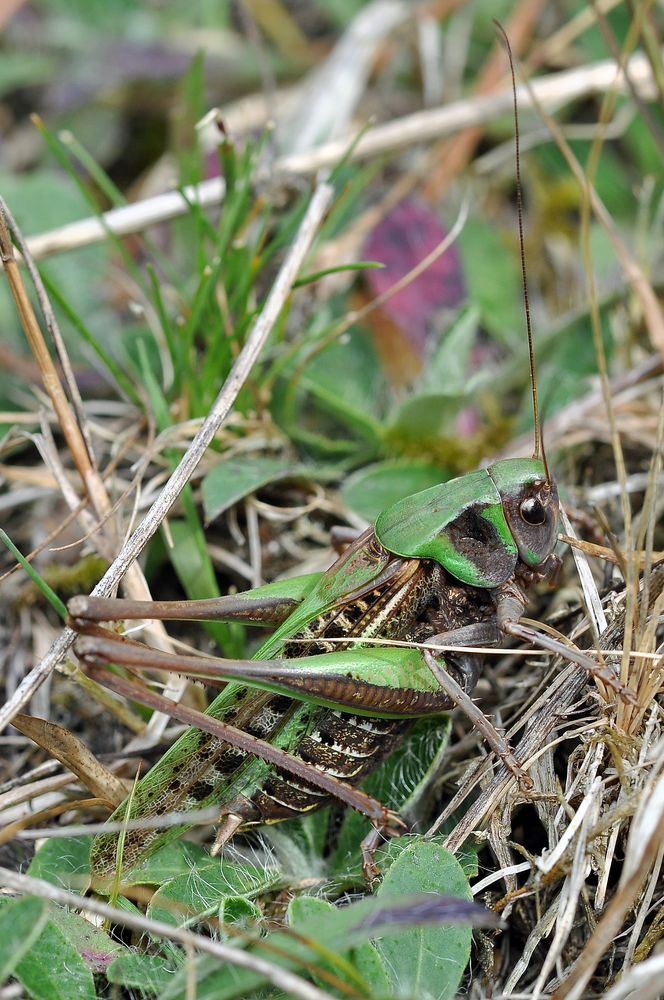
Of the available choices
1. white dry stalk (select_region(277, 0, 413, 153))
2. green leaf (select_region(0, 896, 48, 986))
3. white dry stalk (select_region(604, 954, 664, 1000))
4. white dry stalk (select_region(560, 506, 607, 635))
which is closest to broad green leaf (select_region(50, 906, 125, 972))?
green leaf (select_region(0, 896, 48, 986))

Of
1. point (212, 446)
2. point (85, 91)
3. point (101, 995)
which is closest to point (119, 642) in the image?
point (101, 995)

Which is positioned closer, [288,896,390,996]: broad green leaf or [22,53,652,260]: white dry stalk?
[288,896,390,996]: broad green leaf

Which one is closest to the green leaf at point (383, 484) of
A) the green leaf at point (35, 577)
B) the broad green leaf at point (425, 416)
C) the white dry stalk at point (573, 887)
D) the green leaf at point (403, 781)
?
the broad green leaf at point (425, 416)

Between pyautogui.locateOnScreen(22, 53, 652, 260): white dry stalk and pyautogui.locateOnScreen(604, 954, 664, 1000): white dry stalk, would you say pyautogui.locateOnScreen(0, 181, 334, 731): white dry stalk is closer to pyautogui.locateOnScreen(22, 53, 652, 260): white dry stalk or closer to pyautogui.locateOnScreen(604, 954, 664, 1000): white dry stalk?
pyautogui.locateOnScreen(22, 53, 652, 260): white dry stalk

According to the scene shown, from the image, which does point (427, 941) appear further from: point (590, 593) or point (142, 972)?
point (590, 593)

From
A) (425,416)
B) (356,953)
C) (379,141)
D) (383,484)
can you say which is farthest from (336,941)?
(379,141)

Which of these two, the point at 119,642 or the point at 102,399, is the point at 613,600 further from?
the point at 102,399
